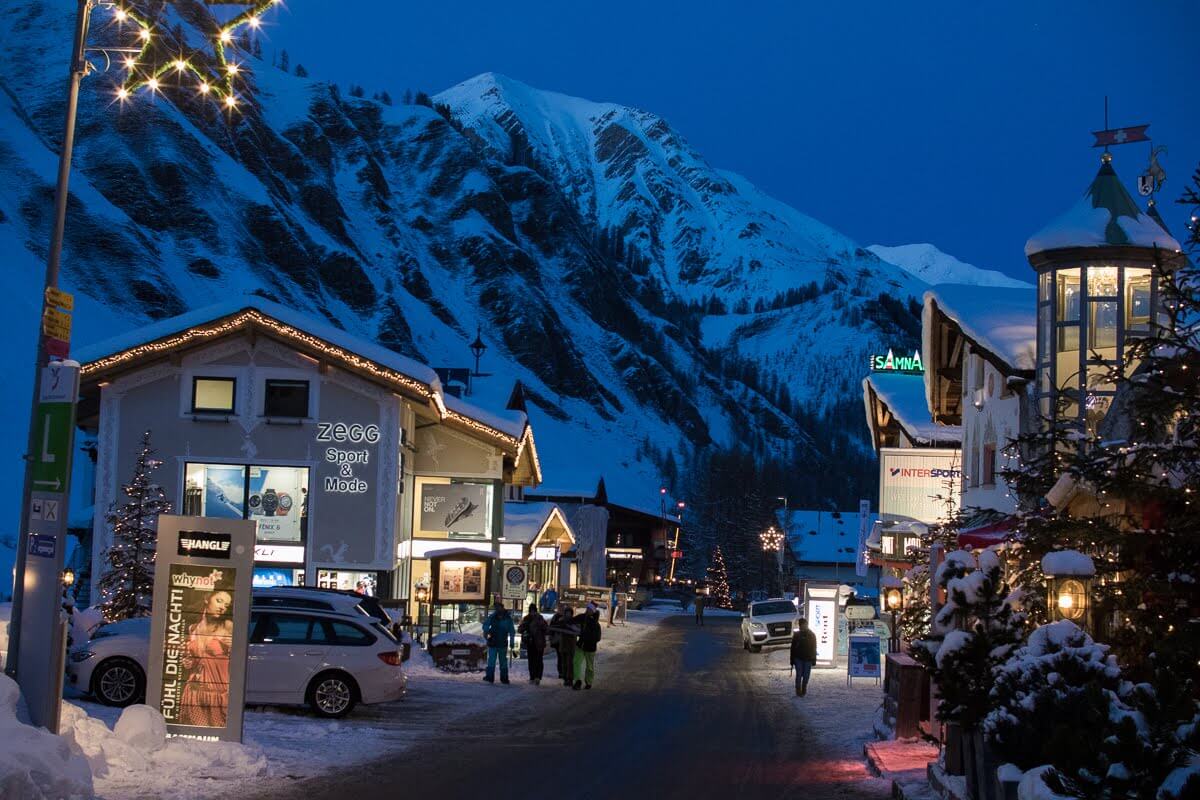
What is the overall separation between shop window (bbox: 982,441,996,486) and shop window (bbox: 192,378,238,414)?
1918cm

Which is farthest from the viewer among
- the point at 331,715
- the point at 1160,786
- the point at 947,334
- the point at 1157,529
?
the point at 947,334

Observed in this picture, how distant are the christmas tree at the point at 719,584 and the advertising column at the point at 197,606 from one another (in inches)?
3327

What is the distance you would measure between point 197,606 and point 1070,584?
9601mm

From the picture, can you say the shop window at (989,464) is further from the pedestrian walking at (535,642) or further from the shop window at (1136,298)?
the pedestrian walking at (535,642)

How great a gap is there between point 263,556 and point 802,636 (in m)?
15.8

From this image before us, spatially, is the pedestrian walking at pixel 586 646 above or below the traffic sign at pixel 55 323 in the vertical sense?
below

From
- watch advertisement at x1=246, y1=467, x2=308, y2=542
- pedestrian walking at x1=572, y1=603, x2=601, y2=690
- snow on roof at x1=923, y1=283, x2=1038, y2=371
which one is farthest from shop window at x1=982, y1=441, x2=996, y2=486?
watch advertisement at x1=246, y1=467, x2=308, y2=542

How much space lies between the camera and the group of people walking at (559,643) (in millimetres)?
29406

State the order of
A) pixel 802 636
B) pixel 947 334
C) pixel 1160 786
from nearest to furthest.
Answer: pixel 1160 786 → pixel 802 636 → pixel 947 334

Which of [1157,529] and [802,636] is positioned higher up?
[1157,529]

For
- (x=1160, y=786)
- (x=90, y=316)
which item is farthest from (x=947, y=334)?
(x=90, y=316)

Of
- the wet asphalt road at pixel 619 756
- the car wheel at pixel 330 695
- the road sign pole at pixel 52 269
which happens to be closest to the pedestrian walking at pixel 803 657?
the wet asphalt road at pixel 619 756

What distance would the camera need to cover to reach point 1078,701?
32.6 feet

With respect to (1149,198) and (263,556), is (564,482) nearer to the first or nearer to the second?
(263,556)
